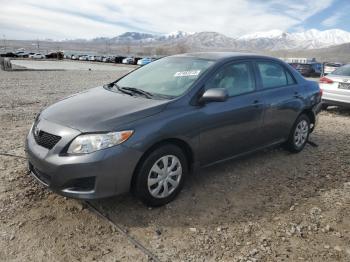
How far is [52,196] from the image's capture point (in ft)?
12.8

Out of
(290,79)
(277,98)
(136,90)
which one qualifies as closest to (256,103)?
(277,98)

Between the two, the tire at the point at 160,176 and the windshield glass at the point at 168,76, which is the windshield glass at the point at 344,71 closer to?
the windshield glass at the point at 168,76

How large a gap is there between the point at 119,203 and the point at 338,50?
182 m

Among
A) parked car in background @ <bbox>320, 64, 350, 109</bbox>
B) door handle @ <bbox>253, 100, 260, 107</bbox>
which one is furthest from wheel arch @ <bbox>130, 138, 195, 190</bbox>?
parked car in background @ <bbox>320, 64, 350, 109</bbox>

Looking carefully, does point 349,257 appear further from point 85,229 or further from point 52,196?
point 52,196

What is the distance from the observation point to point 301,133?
5.74m

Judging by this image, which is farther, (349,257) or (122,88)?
(122,88)

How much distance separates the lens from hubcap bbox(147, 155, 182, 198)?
11.8ft

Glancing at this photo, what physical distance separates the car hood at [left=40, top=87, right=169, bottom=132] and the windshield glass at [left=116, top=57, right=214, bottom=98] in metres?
0.32

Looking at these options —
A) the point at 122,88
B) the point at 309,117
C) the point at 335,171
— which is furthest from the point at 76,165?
the point at 309,117

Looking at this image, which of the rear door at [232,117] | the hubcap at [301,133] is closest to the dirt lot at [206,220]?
the rear door at [232,117]

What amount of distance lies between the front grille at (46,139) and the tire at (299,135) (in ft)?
12.2

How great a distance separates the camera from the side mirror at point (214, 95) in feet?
12.6

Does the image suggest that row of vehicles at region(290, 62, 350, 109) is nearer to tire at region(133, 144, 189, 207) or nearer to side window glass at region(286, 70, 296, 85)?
side window glass at region(286, 70, 296, 85)
